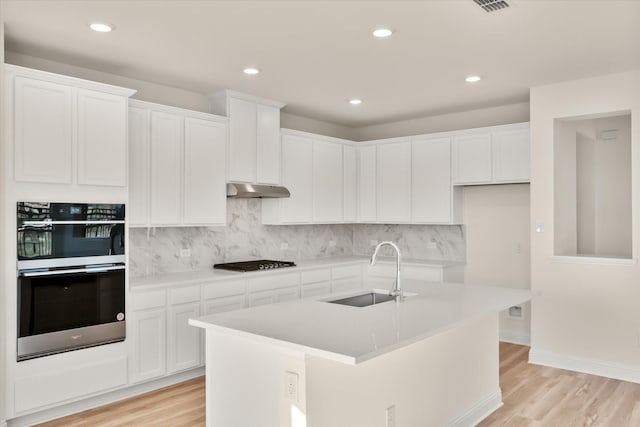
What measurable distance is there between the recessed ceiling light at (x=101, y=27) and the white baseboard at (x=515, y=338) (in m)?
4.95

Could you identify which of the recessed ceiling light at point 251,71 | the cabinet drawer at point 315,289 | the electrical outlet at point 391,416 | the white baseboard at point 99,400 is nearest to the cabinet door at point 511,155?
the cabinet drawer at point 315,289

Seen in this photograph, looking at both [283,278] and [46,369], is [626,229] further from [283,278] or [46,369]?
[46,369]

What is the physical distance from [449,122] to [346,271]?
87.0 inches

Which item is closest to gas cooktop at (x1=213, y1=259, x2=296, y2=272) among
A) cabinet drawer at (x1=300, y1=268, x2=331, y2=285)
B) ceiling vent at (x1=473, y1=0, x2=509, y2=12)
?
cabinet drawer at (x1=300, y1=268, x2=331, y2=285)

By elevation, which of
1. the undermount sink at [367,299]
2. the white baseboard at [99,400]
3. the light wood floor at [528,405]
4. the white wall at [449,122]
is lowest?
the light wood floor at [528,405]

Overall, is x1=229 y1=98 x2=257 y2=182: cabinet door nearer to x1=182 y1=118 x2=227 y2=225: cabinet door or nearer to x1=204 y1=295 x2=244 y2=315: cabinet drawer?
x1=182 y1=118 x2=227 y2=225: cabinet door

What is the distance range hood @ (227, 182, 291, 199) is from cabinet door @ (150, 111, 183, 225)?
1.85ft

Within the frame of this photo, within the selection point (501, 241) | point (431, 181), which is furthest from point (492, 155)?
point (501, 241)

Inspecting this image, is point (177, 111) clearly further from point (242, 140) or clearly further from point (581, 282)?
point (581, 282)

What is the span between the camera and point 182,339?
13.8 feet

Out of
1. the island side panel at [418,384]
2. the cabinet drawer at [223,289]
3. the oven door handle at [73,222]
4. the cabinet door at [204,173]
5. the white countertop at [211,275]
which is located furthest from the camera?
the cabinet door at [204,173]

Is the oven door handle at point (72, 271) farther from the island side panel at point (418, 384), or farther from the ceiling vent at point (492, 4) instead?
the ceiling vent at point (492, 4)

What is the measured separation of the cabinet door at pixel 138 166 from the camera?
13.5ft

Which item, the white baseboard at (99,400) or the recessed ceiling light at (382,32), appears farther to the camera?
the white baseboard at (99,400)
